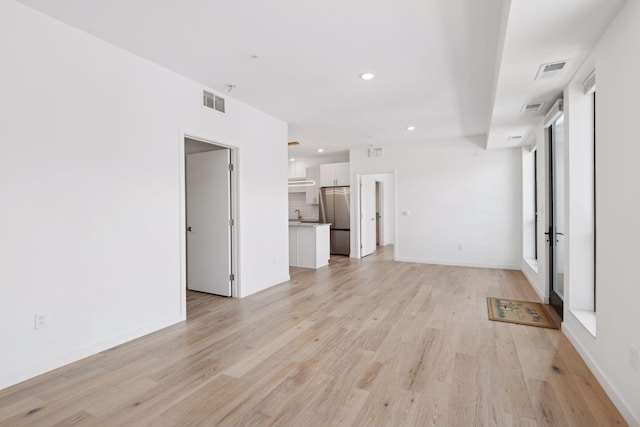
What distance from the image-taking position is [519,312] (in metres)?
3.77

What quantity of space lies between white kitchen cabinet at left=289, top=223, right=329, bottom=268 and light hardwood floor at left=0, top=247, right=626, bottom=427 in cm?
265

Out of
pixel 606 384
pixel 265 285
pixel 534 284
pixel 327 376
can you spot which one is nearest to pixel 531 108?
pixel 534 284

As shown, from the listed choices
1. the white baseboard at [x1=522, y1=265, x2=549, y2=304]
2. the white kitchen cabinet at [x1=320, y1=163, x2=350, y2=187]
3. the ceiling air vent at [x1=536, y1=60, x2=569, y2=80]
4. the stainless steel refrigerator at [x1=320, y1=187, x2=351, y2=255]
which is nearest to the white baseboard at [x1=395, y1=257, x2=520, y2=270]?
the white baseboard at [x1=522, y1=265, x2=549, y2=304]

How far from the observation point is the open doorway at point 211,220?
443 centimetres

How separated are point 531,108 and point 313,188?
5.53 meters

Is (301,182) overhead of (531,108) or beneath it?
beneath

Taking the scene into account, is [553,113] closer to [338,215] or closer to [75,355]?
[75,355]

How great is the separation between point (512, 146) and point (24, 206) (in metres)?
7.02

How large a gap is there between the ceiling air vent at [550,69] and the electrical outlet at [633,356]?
2039 mm

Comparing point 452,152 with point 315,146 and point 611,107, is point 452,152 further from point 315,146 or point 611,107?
point 611,107

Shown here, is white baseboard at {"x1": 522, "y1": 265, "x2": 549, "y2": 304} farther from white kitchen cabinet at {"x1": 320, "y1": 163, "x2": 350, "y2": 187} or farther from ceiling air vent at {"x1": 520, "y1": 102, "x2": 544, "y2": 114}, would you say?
white kitchen cabinet at {"x1": 320, "y1": 163, "x2": 350, "y2": 187}

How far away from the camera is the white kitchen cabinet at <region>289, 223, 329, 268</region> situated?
654 centimetres

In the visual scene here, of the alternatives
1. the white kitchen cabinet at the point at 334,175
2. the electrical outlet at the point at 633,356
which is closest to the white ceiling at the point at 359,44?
the electrical outlet at the point at 633,356

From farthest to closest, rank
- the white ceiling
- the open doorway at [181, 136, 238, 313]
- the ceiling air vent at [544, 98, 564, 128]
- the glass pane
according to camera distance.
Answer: the open doorway at [181, 136, 238, 313]
the glass pane
the ceiling air vent at [544, 98, 564, 128]
the white ceiling
